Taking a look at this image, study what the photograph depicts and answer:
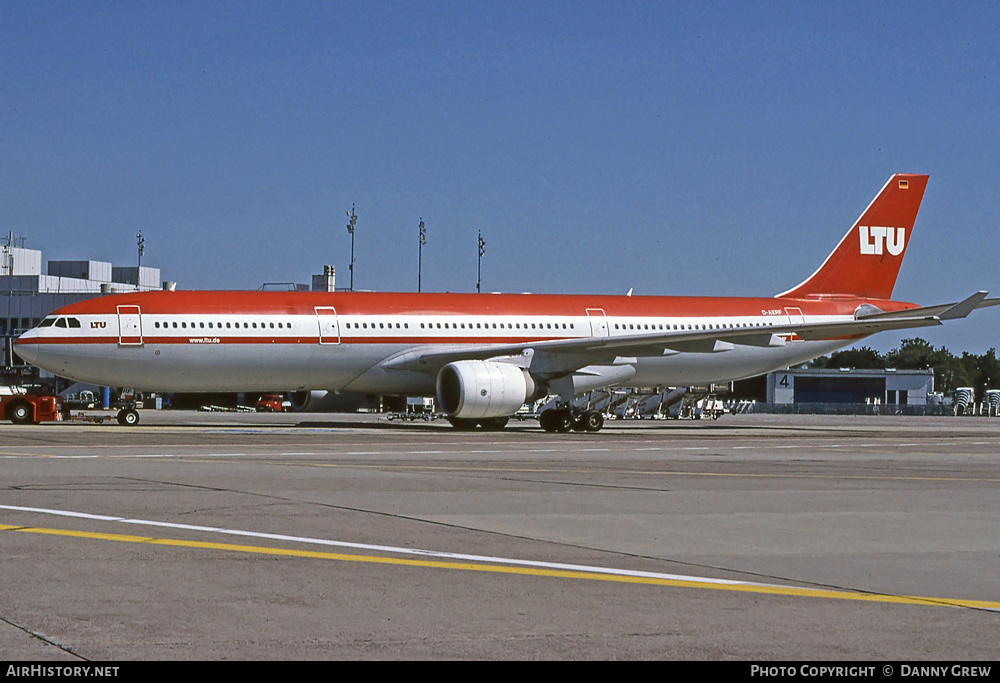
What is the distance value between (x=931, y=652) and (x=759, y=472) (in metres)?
12.9

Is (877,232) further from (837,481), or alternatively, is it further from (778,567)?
(778,567)

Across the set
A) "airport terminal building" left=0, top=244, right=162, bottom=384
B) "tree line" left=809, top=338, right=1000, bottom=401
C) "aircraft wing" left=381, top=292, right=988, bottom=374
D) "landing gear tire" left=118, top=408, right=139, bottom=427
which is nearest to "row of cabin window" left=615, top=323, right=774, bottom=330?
"aircraft wing" left=381, top=292, right=988, bottom=374

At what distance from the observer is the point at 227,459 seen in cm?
2088

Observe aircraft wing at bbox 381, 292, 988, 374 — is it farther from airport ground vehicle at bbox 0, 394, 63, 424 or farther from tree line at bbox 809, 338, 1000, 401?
tree line at bbox 809, 338, 1000, 401

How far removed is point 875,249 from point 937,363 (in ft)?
422

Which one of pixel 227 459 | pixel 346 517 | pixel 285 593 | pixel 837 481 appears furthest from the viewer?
pixel 227 459

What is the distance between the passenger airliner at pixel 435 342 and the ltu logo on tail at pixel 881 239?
3695 millimetres

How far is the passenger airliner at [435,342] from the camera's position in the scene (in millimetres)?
33750

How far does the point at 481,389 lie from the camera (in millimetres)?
33406

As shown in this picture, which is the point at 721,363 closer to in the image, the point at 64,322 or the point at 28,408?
the point at 64,322

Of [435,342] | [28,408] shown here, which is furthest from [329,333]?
[28,408]

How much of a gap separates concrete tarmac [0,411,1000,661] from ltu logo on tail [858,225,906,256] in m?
26.5

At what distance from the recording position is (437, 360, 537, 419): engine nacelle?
33344mm
